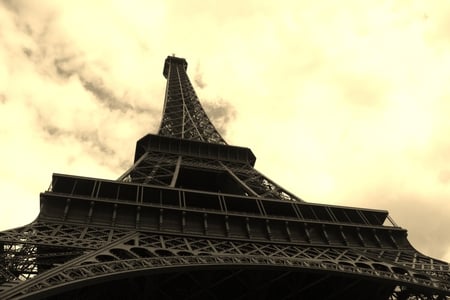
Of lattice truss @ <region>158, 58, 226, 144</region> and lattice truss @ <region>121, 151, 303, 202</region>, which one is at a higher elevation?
lattice truss @ <region>158, 58, 226, 144</region>

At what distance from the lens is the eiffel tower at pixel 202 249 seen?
16.9 metres

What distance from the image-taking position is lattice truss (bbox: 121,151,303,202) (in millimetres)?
30688

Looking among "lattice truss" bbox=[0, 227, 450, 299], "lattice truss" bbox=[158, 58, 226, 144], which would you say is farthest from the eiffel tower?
"lattice truss" bbox=[158, 58, 226, 144]

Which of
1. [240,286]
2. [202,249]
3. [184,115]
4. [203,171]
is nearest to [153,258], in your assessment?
[202,249]

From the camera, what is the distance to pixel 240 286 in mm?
24750

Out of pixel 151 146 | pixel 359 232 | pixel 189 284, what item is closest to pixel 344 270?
pixel 359 232

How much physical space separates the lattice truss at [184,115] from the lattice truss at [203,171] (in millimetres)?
5627

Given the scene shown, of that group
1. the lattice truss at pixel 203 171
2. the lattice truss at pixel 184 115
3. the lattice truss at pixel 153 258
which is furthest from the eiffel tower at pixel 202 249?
the lattice truss at pixel 184 115

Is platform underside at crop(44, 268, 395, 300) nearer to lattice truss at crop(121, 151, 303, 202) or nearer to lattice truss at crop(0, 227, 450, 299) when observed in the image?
lattice truss at crop(0, 227, 450, 299)

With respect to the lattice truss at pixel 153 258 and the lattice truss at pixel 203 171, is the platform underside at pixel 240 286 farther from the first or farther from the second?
the lattice truss at pixel 203 171

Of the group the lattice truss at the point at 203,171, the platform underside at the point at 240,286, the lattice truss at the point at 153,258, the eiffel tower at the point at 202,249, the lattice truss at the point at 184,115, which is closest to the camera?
the lattice truss at the point at 153,258

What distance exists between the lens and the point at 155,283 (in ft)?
72.5

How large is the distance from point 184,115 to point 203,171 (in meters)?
14.6

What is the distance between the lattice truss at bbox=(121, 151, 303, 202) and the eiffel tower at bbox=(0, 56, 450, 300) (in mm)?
425
